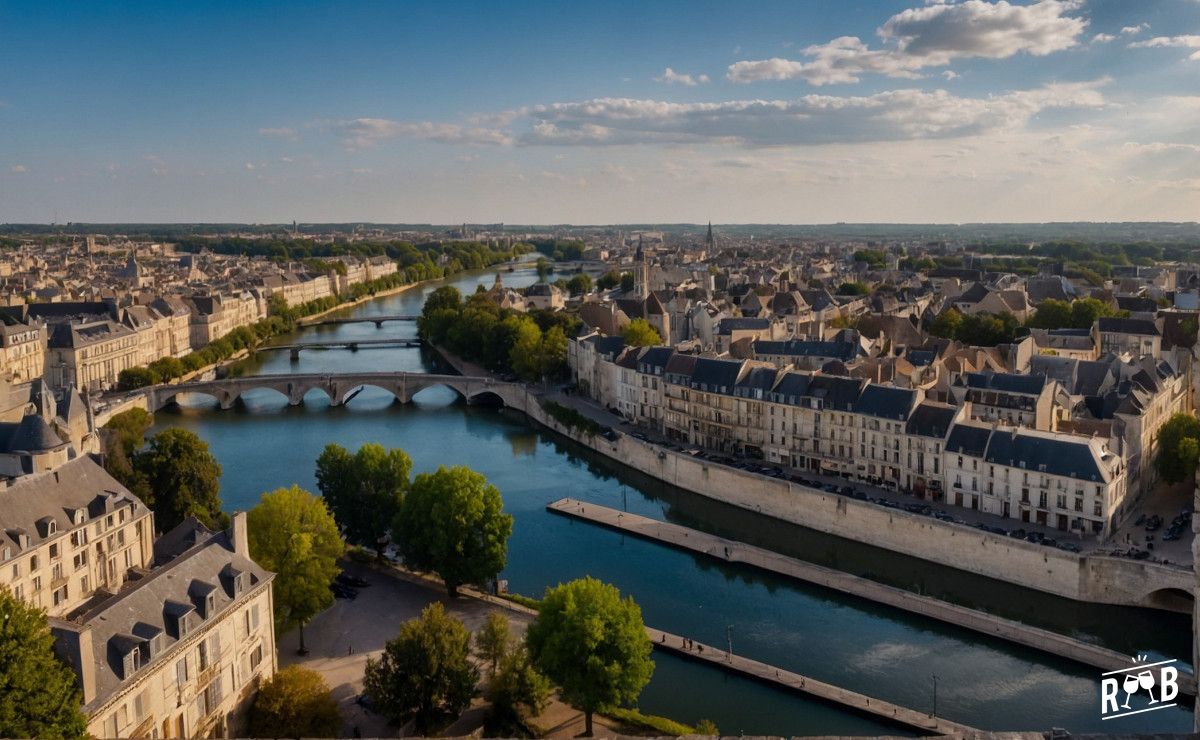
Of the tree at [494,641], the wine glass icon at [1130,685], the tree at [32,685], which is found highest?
the tree at [32,685]

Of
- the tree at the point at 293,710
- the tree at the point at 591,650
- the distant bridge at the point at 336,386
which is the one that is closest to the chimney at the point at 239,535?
the tree at the point at 293,710

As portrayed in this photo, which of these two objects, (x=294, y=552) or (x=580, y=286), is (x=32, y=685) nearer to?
(x=294, y=552)

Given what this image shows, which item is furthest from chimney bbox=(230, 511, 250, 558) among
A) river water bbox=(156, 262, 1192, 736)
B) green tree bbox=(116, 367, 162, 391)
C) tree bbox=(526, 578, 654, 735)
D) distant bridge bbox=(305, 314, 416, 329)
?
distant bridge bbox=(305, 314, 416, 329)

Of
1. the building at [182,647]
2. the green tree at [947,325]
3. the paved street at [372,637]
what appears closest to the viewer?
the building at [182,647]

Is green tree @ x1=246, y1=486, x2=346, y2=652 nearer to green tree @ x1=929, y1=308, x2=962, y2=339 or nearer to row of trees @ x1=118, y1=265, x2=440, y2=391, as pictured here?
row of trees @ x1=118, y1=265, x2=440, y2=391

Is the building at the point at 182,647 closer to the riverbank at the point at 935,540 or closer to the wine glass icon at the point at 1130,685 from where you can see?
the wine glass icon at the point at 1130,685

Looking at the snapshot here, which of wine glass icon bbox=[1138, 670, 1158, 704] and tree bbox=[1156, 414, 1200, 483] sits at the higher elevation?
tree bbox=[1156, 414, 1200, 483]
